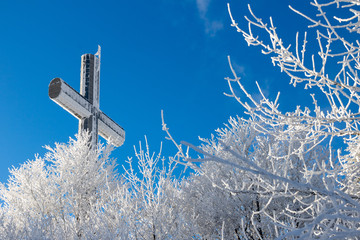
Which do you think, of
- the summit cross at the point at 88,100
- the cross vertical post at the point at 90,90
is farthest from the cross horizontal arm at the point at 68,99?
the cross vertical post at the point at 90,90

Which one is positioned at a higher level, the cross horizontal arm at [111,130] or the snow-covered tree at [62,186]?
the cross horizontal arm at [111,130]

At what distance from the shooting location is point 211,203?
9.80 meters

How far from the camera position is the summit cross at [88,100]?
36.9 ft

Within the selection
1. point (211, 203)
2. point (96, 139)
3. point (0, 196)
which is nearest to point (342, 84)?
point (211, 203)

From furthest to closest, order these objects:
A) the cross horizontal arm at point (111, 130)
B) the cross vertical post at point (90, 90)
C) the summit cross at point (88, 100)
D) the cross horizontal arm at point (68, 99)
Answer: the cross horizontal arm at point (111, 130) → the cross vertical post at point (90, 90) → the summit cross at point (88, 100) → the cross horizontal arm at point (68, 99)

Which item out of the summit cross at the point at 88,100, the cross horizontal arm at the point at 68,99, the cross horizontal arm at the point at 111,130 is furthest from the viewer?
the cross horizontal arm at the point at 111,130

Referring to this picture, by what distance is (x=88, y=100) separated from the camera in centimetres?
1237

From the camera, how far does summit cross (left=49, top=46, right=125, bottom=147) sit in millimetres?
11258

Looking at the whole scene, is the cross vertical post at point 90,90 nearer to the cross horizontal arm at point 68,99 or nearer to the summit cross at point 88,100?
the summit cross at point 88,100

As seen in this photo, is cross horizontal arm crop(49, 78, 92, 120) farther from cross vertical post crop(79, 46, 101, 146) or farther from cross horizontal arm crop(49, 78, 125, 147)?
cross vertical post crop(79, 46, 101, 146)

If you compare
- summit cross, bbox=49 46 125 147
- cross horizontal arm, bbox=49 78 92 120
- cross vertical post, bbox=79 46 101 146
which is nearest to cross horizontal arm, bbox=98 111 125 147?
summit cross, bbox=49 46 125 147

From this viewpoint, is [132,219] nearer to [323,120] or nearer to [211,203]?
[211,203]

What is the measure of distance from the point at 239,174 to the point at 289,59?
616 centimetres

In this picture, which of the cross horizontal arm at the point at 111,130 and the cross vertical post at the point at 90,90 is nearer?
the cross vertical post at the point at 90,90
